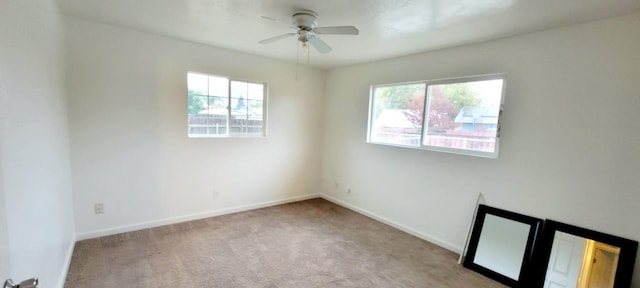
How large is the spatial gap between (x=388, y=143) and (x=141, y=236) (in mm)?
3259

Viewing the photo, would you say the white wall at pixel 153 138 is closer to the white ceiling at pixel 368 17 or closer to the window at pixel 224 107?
the window at pixel 224 107

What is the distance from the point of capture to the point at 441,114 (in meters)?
3.23

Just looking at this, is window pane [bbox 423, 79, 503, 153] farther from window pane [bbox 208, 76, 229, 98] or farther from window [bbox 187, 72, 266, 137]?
window pane [bbox 208, 76, 229, 98]

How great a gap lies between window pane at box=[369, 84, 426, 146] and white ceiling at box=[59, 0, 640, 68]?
0.60 meters

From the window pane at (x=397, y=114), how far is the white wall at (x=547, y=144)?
0.17 metres

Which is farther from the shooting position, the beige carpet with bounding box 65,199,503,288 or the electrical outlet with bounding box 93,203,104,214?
the electrical outlet with bounding box 93,203,104,214

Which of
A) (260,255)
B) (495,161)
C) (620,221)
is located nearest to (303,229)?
(260,255)

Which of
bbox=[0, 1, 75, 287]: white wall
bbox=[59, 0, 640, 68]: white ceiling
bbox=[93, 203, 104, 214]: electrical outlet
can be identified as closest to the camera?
bbox=[0, 1, 75, 287]: white wall

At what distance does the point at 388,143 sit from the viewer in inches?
150

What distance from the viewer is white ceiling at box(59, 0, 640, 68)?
79.7 inches

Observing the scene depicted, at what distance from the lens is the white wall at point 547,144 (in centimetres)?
206

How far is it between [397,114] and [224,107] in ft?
7.93

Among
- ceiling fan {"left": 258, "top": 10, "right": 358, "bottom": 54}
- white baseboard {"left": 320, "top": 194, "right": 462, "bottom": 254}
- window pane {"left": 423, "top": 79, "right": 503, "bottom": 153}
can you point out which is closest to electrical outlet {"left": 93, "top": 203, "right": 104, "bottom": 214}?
ceiling fan {"left": 258, "top": 10, "right": 358, "bottom": 54}

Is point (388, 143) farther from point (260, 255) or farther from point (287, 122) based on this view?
point (260, 255)
